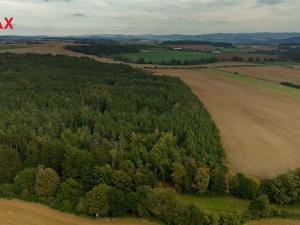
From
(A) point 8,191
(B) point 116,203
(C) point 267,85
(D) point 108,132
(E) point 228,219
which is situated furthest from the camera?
(C) point 267,85

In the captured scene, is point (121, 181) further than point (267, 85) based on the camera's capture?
No

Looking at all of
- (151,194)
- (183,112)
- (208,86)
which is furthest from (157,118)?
(208,86)

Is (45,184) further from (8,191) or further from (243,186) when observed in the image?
(243,186)

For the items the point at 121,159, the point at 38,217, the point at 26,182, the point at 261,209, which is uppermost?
the point at 121,159

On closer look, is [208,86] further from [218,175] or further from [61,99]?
[218,175]

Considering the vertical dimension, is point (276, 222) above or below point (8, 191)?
below

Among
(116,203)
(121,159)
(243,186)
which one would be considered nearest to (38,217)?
(116,203)

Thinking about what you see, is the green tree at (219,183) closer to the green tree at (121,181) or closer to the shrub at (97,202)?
the green tree at (121,181)

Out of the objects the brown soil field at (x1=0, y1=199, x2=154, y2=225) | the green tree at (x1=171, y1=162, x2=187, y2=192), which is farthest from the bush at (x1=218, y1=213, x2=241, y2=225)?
the green tree at (x1=171, y1=162, x2=187, y2=192)
